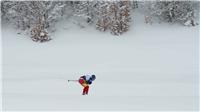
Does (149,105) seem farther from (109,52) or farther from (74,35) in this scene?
(74,35)

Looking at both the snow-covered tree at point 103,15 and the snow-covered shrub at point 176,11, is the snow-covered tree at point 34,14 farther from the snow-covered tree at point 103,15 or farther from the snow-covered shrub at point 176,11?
the snow-covered shrub at point 176,11

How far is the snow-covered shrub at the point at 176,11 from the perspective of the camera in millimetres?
25453

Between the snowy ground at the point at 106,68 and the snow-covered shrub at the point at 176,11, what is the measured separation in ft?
1.67

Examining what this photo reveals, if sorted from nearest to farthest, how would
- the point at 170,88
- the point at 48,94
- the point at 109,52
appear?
the point at 48,94 → the point at 170,88 → the point at 109,52

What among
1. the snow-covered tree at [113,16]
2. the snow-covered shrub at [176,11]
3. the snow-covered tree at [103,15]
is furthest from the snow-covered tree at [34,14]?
the snow-covered shrub at [176,11]

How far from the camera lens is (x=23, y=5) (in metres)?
25.3

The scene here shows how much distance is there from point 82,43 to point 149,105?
10.1m

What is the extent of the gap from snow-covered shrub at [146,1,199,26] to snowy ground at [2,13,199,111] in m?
0.51

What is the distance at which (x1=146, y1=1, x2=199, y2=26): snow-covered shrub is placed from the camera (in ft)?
83.5

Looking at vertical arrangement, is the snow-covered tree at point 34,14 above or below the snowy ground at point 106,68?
above

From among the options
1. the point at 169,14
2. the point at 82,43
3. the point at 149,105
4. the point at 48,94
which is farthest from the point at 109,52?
the point at 149,105

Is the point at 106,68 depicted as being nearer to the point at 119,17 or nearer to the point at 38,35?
the point at 119,17

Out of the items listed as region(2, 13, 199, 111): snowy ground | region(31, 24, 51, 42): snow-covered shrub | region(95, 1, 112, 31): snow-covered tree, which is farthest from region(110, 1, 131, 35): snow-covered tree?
region(31, 24, 51, 42): snow-covered shrub

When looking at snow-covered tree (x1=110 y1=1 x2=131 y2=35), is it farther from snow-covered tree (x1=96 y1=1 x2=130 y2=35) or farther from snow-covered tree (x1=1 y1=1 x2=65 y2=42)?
snow-covered tree (x1=1 y1=1 x2=65 y2=42)
